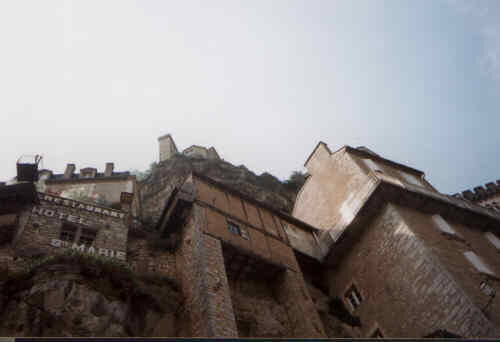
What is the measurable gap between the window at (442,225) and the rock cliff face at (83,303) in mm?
12672

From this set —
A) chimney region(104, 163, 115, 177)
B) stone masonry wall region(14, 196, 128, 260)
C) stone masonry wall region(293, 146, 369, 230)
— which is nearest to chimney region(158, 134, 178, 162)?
chimney region(104, 163, 115, 177)

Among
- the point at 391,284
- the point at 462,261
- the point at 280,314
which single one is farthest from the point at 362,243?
the point at 280,314

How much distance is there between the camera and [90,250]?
49.9ft

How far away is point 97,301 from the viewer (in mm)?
12188

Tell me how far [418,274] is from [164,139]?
112ft

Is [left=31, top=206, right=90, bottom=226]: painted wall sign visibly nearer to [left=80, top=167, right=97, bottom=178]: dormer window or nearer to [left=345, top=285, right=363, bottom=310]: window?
[left=80, top=167, right=97, bottom=178]: dormer window

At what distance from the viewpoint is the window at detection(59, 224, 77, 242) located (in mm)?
15716

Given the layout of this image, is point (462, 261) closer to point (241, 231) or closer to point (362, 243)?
point (362, 243)

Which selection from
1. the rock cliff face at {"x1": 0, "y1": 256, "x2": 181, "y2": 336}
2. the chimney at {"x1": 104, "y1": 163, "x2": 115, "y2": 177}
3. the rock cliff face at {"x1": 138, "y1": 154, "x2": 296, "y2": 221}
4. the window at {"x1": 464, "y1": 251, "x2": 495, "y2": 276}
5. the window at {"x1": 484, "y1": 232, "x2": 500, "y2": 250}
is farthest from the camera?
the rock cliff face at {"x1": 138, "y1": 154, "x2": 296, "y2": 221}

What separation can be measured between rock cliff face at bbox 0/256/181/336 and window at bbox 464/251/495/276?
12387 millimetres

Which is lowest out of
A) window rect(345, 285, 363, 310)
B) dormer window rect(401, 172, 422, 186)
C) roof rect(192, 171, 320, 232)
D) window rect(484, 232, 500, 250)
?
window rect(345, 285, 363, 310)

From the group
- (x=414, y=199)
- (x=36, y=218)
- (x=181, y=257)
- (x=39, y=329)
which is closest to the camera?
(x=39, y=329)

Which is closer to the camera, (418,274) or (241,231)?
(418,274)

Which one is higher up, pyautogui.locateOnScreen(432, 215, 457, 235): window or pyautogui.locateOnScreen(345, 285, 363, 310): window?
pyautogui.locateOnScreen(432, 215, 457, 235): window
